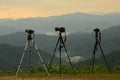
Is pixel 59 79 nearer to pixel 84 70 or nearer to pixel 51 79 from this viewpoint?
pixel 51 79

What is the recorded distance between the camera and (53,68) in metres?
31.7

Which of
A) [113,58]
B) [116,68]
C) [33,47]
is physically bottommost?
[113,58]

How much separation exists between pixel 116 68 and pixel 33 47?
391 inches

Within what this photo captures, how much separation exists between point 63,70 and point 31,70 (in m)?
2.71

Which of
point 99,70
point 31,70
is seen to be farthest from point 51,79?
point 99,70

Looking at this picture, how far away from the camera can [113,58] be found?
18175 centimetres

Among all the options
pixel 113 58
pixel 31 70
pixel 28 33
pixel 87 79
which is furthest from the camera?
pixel 113 58

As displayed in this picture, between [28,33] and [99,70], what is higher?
[28,33]

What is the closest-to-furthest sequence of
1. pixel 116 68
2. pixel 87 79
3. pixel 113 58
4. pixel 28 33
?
pixel 87 79 < pixel 28 33 < pixel 116 68 < pixel 113 58

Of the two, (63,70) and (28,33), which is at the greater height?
(28,33)

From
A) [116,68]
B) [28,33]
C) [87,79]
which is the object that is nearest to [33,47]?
[28,33]

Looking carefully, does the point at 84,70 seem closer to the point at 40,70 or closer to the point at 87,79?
the point at 40,70

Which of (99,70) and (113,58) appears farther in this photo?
(113,58)

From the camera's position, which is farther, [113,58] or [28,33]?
[113,58]
